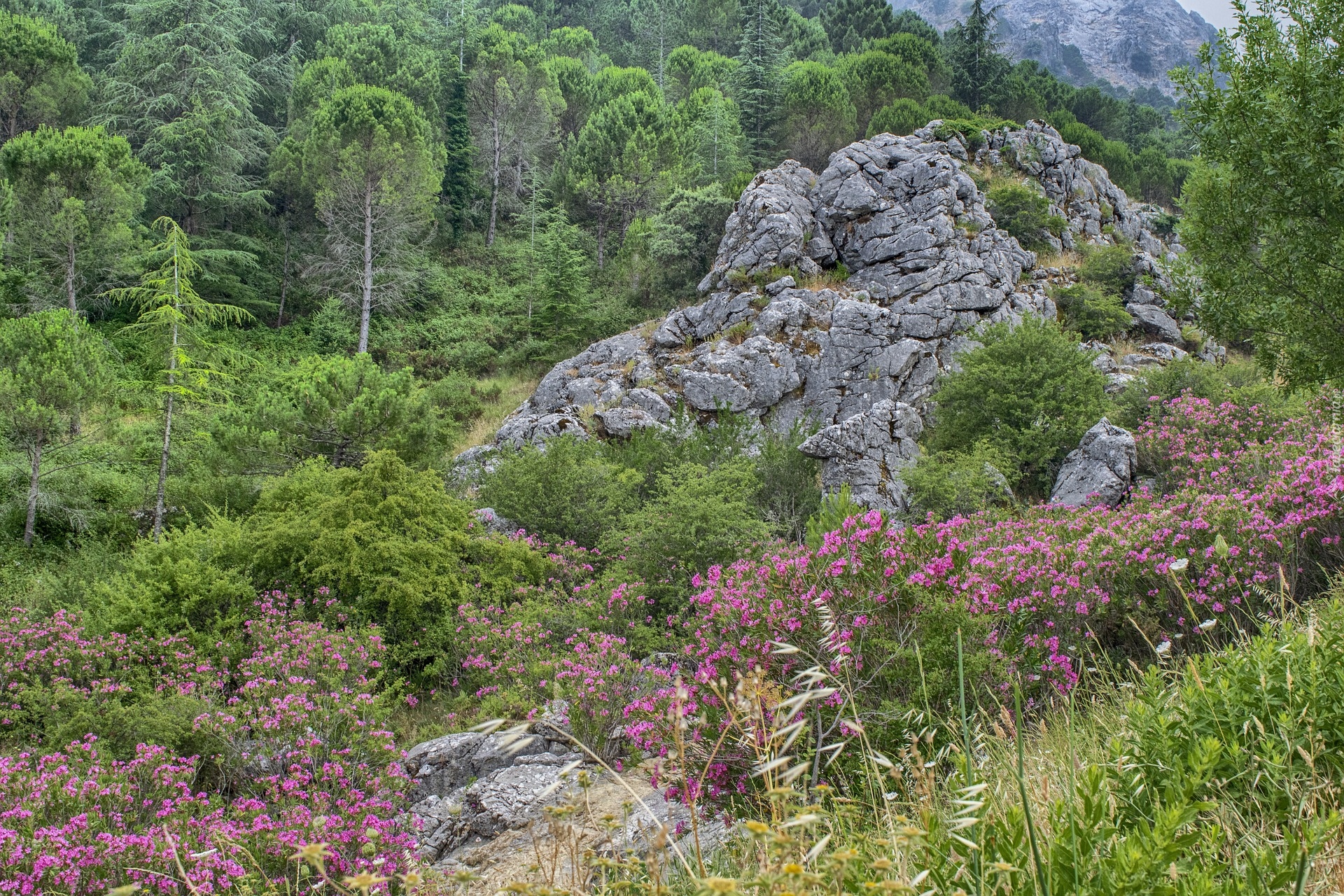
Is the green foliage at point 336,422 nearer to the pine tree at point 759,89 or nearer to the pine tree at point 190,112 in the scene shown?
the pine tree at point 190,112

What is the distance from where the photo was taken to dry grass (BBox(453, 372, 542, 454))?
1916 cm

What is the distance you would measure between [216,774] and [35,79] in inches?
1175

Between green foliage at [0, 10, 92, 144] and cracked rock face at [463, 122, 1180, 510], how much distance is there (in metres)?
21.3

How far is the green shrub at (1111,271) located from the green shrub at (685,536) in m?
15.5

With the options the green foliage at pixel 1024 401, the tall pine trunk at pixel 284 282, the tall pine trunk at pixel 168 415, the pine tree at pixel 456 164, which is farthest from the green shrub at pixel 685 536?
the pine tree at pixel 456 164

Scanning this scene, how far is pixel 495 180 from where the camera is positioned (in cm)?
3209

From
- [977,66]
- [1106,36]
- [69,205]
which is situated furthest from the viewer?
[1106,36]

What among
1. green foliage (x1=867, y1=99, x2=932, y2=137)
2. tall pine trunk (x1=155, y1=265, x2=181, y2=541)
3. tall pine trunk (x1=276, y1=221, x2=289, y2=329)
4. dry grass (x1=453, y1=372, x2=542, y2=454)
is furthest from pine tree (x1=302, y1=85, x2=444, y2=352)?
green foliage (x1=867, y1=99, x2=932, y2=137)

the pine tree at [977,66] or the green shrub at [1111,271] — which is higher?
the pine tree at [977,66]

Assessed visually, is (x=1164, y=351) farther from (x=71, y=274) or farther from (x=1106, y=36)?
(x=1106, y=36)

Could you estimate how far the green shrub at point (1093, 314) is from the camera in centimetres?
1894

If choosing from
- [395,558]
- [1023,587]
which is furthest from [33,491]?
A: [1023,587]

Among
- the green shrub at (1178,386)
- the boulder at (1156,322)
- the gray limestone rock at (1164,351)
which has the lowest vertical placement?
the green shrub at (1178,386)

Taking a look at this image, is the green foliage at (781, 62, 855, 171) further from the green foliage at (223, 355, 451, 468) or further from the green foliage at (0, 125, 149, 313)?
the green foliage at (0, 125, 149, 313)
